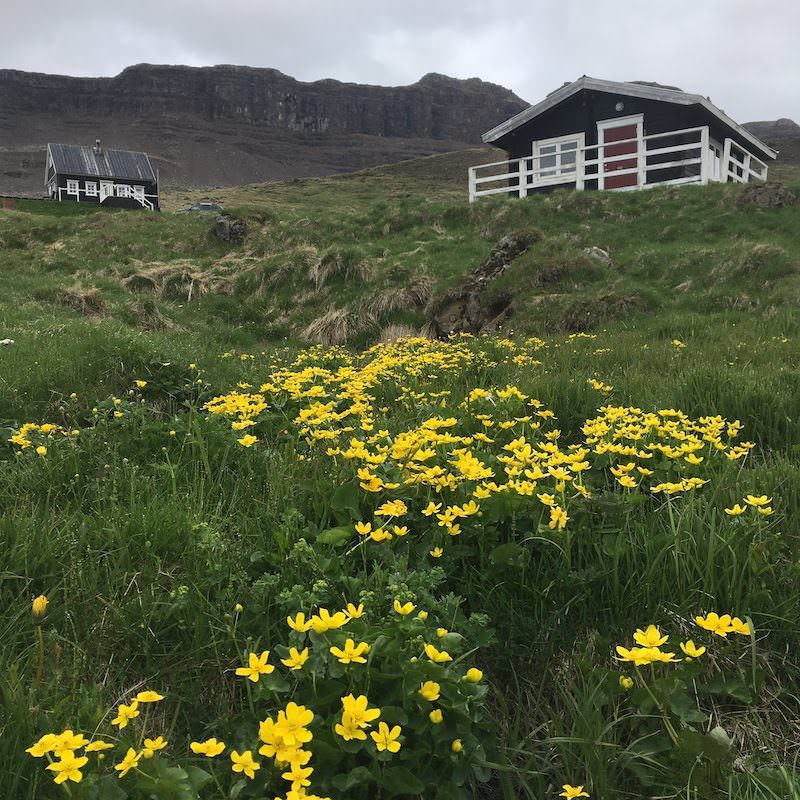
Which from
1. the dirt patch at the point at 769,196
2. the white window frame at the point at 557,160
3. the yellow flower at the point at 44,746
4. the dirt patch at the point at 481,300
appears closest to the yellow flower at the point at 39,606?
the yellow flower at the point at 44,746

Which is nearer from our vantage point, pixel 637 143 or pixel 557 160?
pixel 637 143

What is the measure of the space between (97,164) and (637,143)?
6698 cm

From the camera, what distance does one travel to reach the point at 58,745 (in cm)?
134

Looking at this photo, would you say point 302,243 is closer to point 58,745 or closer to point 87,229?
point 87,229

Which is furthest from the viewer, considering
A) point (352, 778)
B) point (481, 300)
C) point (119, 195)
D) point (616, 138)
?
point (119, 195)

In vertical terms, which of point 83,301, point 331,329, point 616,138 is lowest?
point 331,329

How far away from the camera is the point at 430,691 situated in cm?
153

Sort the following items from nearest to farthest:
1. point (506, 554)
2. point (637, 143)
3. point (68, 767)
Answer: point (68, 767) → point (506, 554) → point (637, 143)

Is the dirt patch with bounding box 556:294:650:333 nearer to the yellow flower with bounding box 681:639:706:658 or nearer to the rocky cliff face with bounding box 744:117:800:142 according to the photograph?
the yellow flower with bounding box 681:639:706:658

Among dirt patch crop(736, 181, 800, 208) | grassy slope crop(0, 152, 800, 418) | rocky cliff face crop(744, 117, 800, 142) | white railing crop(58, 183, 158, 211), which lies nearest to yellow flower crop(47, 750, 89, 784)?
grassy slope crop(0, 152, 800, 418)

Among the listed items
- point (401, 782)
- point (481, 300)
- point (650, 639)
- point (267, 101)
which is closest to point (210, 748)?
point (401, 782)

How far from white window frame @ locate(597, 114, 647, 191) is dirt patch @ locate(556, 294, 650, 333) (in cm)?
1320

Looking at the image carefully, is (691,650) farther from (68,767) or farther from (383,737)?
(68,767)

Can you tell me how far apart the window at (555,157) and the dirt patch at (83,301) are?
58.6ft
